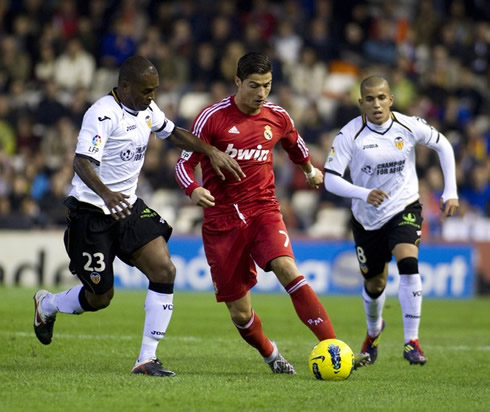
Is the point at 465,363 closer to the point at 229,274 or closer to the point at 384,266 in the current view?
the point at 384,266

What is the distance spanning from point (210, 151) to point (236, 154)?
13.8 inches

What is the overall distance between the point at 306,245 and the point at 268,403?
1283cm

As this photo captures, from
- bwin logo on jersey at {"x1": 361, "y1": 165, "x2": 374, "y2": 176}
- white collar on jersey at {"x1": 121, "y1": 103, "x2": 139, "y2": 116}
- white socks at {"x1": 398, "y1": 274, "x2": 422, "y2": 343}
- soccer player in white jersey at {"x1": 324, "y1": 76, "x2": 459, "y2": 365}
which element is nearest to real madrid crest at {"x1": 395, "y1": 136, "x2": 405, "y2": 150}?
soccer player in white jersey at {"x1": 324, "y1": 76, "x2": 459, "y2": 365}

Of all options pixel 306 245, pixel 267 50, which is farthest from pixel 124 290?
pixel 267 50

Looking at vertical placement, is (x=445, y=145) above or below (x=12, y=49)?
below

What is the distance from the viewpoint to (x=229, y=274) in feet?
30.0

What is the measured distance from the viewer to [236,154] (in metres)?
9.20

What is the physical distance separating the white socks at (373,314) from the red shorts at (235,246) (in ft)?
6.23

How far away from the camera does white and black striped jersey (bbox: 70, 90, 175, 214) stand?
27.7ft

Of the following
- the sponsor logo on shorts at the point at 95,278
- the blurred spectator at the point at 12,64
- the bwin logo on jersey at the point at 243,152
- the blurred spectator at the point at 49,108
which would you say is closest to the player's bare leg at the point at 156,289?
the sponsor logo on shorts at the point at 95,278

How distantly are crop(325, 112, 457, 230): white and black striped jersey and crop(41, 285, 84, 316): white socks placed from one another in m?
2.91

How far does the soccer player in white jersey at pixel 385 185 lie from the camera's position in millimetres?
10148

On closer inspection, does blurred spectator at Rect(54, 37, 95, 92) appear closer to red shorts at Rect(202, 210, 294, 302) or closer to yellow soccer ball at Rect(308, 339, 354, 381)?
red shorts at Rect(202, 210, 294, 302)

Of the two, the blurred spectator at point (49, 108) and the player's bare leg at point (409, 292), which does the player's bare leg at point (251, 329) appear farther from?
the blurred spectator at point (49, 108)
